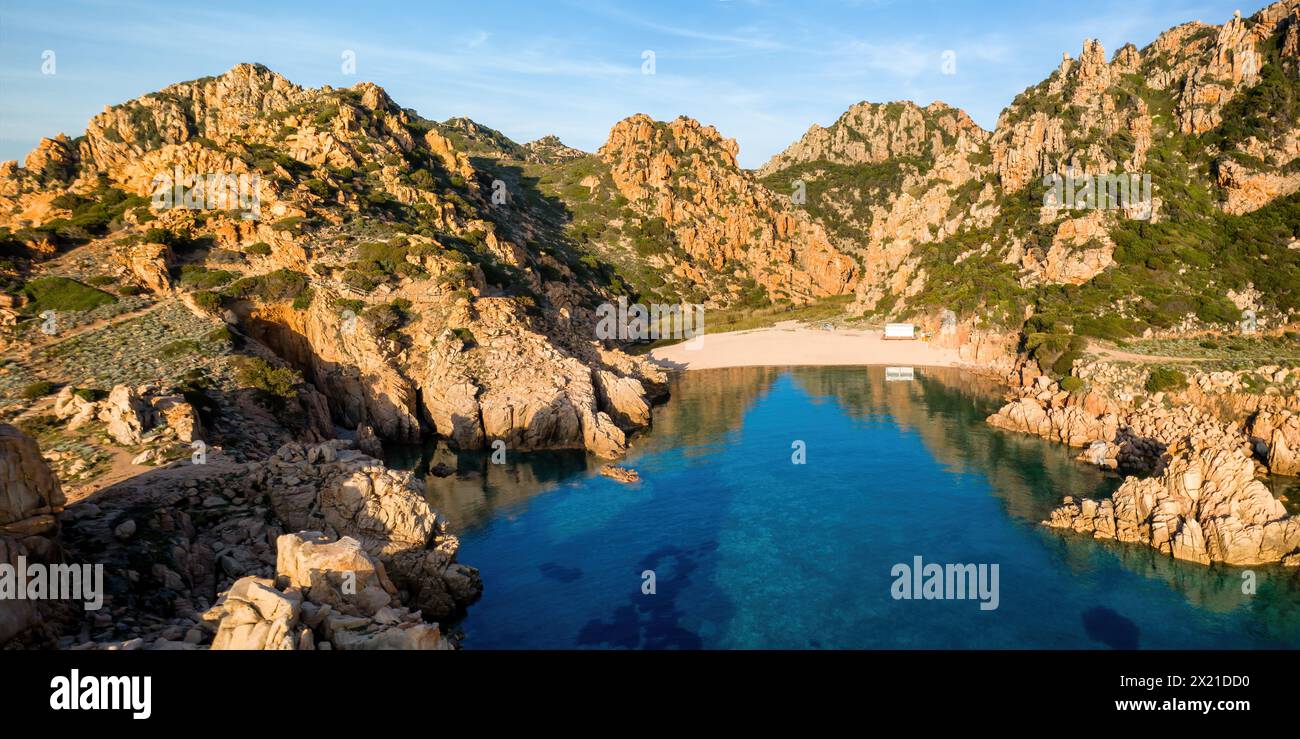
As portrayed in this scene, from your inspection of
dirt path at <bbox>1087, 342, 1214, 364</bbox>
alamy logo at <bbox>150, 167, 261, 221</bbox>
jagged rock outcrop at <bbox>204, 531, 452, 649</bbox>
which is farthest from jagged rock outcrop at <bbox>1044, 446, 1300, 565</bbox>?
alamy logo at <bbox>150, 167, 261, 221</bbox>

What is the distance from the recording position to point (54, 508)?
64.5 feet

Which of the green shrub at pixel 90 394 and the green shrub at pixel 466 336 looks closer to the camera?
the green shrub at pixel 90 394

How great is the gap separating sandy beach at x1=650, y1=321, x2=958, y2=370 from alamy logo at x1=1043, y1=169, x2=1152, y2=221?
101ft

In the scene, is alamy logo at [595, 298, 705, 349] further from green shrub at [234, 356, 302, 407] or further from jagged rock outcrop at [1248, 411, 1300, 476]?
jagged rock outcrop at [1248, 411, 1300, 476]

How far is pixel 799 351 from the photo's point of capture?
318ft

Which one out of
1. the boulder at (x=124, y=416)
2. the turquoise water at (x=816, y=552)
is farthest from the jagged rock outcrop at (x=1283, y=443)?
the boulder at (x=124, y=416)

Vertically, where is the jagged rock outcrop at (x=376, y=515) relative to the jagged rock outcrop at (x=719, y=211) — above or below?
below

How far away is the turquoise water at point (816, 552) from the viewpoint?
26781mm

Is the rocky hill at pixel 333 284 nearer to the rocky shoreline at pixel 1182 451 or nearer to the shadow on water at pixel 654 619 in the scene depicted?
the shadow on water at pixel 654 619

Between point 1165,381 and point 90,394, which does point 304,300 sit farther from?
point 1165,381

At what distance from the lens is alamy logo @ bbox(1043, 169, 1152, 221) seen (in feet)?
292
